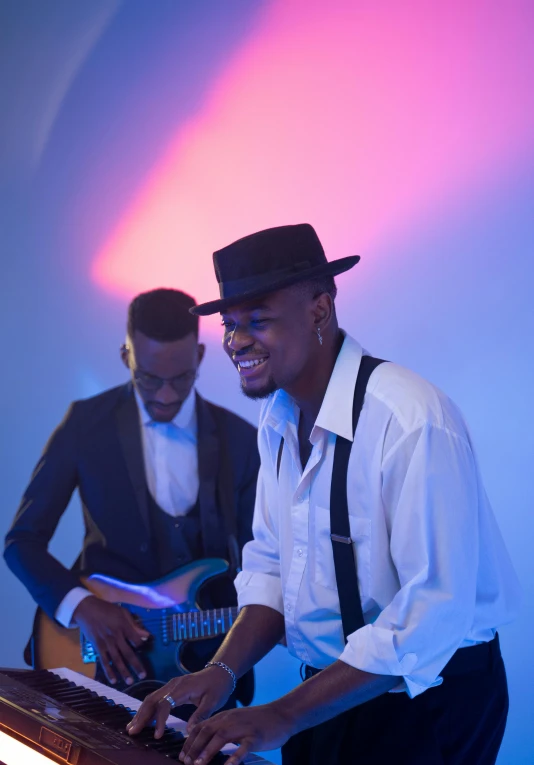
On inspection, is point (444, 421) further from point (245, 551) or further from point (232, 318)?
point (245, 551)

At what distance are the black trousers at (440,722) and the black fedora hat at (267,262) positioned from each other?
38.9 inches

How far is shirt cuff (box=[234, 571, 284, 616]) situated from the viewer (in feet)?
7.65

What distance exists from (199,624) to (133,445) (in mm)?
828

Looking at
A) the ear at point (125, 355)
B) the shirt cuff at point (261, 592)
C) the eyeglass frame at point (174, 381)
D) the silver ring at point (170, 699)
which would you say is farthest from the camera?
the ear at point (125, 355)

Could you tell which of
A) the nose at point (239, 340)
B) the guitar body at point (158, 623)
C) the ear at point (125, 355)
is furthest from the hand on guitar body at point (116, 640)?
the nose at point (239, 340)

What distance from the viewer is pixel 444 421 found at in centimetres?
188

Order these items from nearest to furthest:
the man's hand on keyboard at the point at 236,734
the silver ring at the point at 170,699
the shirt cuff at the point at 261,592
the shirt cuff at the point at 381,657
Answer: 1. the man's hand on keyboard at the point at 236,734
2. the shirt cuff at the point at 381,657
3. the silver ring at the point at 170,699
4. the shirt cuff at the point at 261,592

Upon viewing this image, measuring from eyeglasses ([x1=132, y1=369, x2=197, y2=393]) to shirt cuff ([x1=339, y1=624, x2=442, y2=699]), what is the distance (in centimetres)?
198

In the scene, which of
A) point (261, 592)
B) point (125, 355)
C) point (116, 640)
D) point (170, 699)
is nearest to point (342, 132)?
point (125, 355)

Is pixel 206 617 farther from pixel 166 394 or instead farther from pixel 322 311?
pixel 322 311

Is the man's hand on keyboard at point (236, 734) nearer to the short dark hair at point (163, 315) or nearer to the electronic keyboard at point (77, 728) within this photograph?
the electronic keyboard at point (77, 728)

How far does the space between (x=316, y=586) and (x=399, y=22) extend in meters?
2.21

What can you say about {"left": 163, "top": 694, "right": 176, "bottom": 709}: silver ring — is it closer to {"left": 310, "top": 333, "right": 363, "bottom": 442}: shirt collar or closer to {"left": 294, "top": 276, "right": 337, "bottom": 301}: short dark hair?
{"left": 310, "top": 333, "right": 363, "bottom": 442}: shirt collar

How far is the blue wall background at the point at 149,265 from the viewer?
10.1 feet
